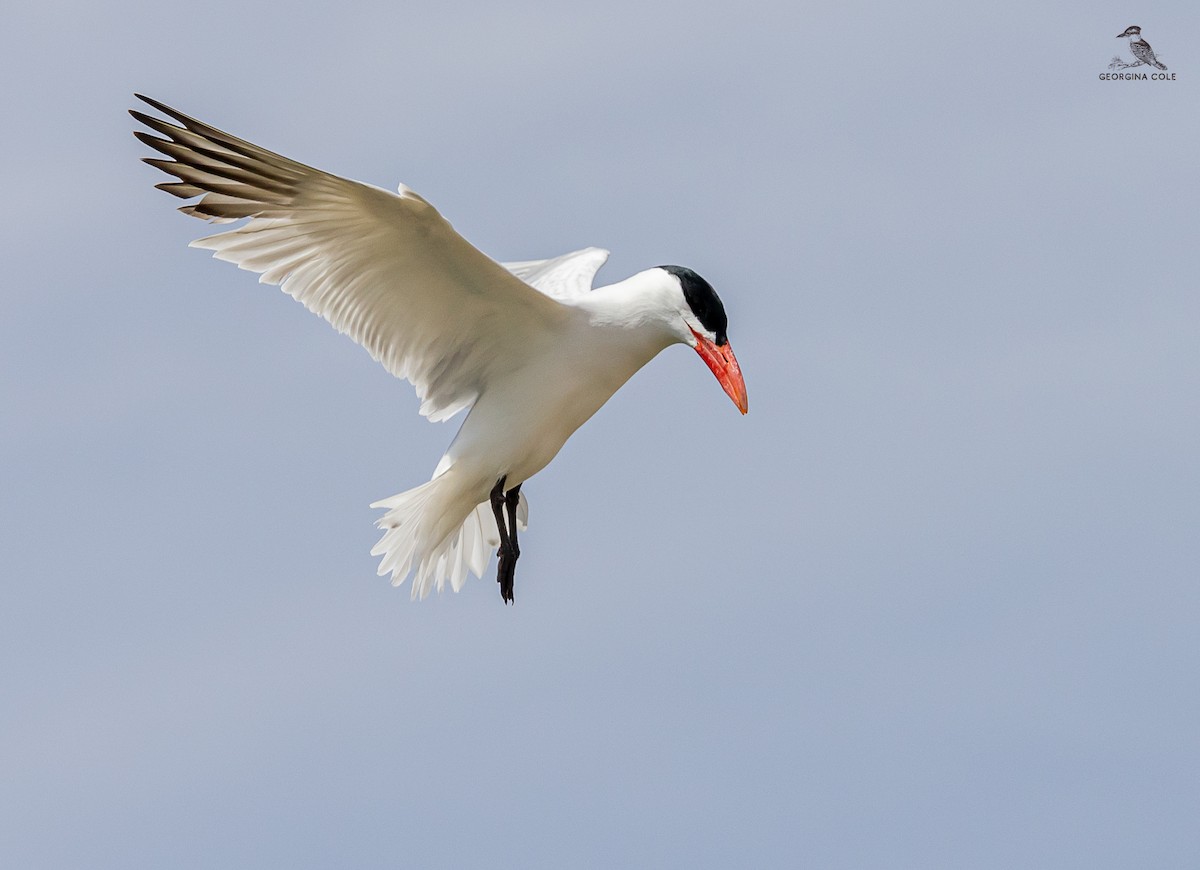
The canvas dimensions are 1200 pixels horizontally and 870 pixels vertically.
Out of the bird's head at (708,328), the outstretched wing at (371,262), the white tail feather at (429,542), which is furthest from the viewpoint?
the white tail feather at (429,542)

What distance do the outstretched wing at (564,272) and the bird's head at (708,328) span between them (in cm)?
147

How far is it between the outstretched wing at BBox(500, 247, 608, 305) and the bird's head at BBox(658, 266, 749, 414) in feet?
4.84

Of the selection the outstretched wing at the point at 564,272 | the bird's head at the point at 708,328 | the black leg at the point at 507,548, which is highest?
the outstretched wing at the point at 564,272

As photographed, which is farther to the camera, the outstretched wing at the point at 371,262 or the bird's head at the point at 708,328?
the bird's head at the point at 708,328

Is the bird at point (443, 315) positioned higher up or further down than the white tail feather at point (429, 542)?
higher up

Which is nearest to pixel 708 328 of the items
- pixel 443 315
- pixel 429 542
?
pixel 443 315

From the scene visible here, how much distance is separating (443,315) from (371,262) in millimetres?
617

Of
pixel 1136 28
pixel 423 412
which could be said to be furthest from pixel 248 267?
pixel 1136 28

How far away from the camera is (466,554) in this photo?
14.3m

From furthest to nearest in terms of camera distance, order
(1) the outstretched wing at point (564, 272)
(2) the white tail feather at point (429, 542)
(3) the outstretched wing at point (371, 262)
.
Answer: (1) the outstretched wing at point (564, 272) < (2) the white tail feather at point (429, 542) < (3) the outstretched wing at point (371, 262)

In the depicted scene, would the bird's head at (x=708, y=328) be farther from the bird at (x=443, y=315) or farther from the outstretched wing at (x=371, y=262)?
the outstretched wing at (x=371, y=262)

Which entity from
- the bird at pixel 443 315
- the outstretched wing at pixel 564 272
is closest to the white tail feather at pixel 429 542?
the bird at pixel 443 315

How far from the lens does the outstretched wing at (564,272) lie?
1459 centimetres

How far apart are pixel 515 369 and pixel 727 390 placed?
1.31m
